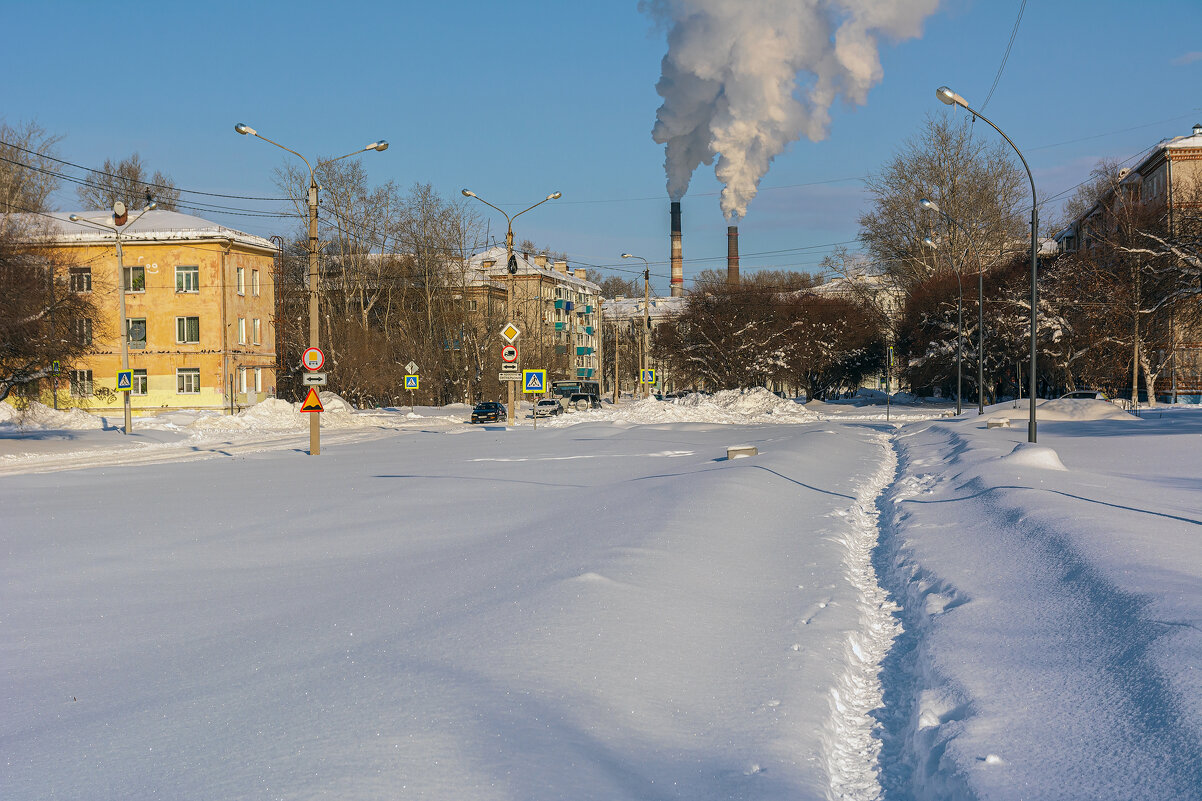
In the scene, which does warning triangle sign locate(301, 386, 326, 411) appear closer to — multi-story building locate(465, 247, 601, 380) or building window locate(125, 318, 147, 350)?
building window locate(125, 318, 147, 350)

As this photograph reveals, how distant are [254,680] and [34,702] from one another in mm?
1357

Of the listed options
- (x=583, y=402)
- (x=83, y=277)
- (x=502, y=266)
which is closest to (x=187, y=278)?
(x=83, y=277)

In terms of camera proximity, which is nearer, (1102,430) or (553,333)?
(1102,430)

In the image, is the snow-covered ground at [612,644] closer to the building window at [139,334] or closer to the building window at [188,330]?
the building window at [188,330]

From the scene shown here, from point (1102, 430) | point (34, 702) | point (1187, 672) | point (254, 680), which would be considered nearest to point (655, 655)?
point (254, 680)

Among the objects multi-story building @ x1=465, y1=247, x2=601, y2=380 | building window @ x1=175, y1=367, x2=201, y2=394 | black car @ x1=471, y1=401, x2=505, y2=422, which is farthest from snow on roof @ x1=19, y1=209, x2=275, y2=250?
black car @ x1=471, y1=401, x2=505, y2=422

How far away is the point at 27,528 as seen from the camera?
44.3 ft

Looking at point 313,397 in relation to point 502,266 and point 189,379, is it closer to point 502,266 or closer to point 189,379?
point 189,379

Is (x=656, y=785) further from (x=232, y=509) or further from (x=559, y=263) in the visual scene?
(x=559, y=263)

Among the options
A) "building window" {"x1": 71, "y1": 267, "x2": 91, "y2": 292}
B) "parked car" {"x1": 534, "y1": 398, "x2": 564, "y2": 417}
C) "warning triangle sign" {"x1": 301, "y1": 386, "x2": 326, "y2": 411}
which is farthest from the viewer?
"building window" {"x1": 71, "y1": 267, "x2": 91, "y2": 292}

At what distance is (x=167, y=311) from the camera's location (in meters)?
62.5

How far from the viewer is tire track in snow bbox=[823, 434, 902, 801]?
5.72 meters

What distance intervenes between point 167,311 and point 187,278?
254cm

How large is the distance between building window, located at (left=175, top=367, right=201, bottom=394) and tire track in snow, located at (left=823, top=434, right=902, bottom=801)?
57536 millimetres
